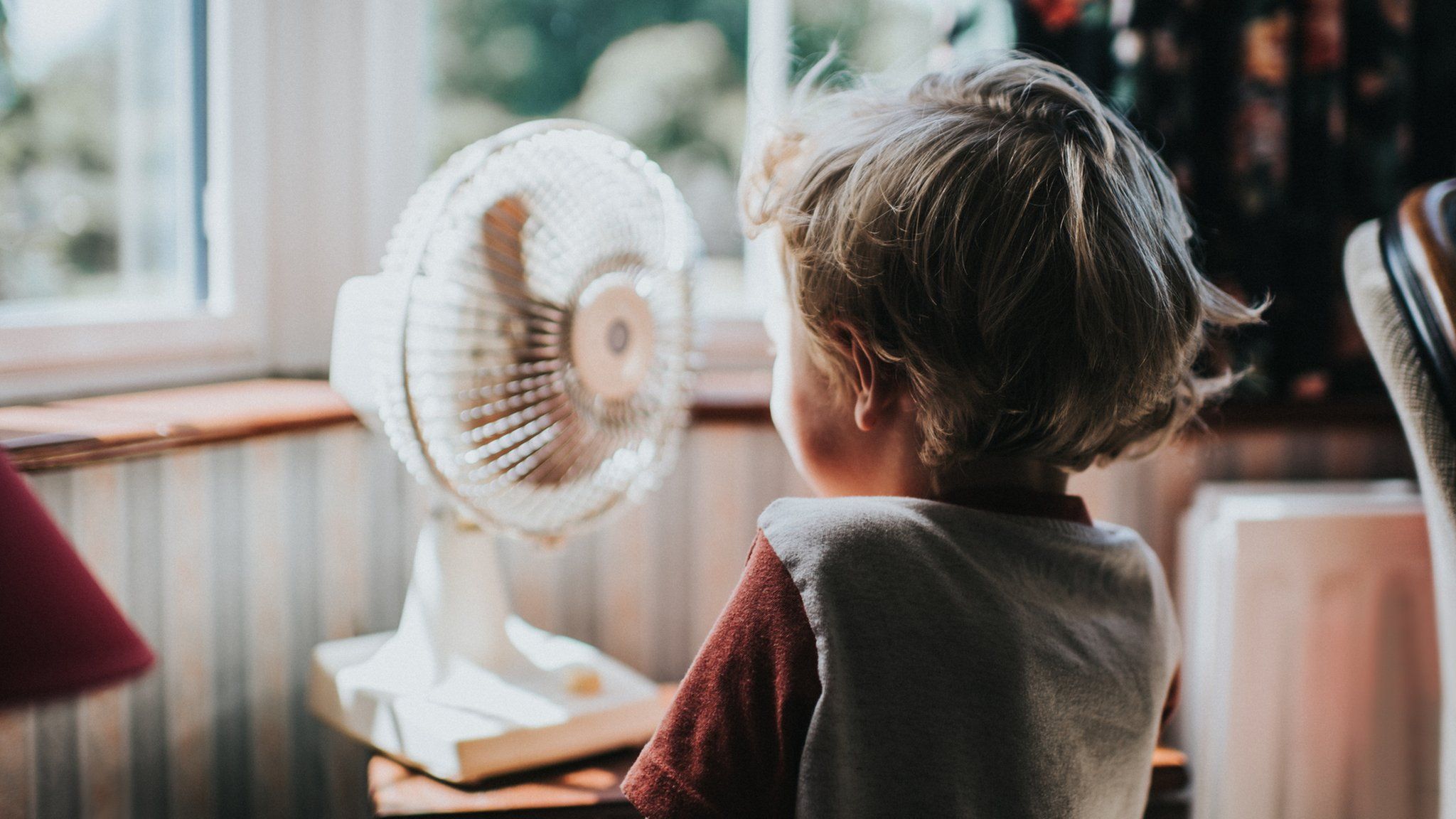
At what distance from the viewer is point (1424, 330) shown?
784 mm

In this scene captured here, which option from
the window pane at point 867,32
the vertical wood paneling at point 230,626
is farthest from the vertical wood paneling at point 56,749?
the window pane at point 867,32

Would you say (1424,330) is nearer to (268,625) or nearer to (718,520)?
(718,520)

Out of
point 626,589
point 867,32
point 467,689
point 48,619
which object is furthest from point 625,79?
point 48,619

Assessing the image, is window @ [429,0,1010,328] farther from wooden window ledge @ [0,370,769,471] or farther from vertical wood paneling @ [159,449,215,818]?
vertical wood paneling @ [159,449,215,818]

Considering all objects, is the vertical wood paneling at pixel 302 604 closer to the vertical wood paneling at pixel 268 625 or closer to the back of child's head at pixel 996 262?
the vertical wood paneling at pixel 268 625

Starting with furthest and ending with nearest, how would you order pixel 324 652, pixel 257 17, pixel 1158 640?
pixel 257 17, pixel 324 652, pixel 1158 640

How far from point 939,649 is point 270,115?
3.47 feet

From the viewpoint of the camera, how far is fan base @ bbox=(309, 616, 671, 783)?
84cm

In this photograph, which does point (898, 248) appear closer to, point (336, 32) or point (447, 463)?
point (447, 463)

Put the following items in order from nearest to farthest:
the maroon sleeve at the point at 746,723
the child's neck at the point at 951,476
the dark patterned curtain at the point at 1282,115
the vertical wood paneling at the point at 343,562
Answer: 1. the maroon sleeve at the point at 746,723
2. the child's neck at the point at 951,476
3. the vertical wood paneling at the point at 343,562
4. the dark patterned curtain at the point at 1282,115

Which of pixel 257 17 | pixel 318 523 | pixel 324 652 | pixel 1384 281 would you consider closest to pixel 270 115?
pixel 257 17

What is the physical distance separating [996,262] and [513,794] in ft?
1.82

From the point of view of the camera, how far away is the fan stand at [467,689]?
2.77 ft

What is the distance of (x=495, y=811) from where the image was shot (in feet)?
2.70
